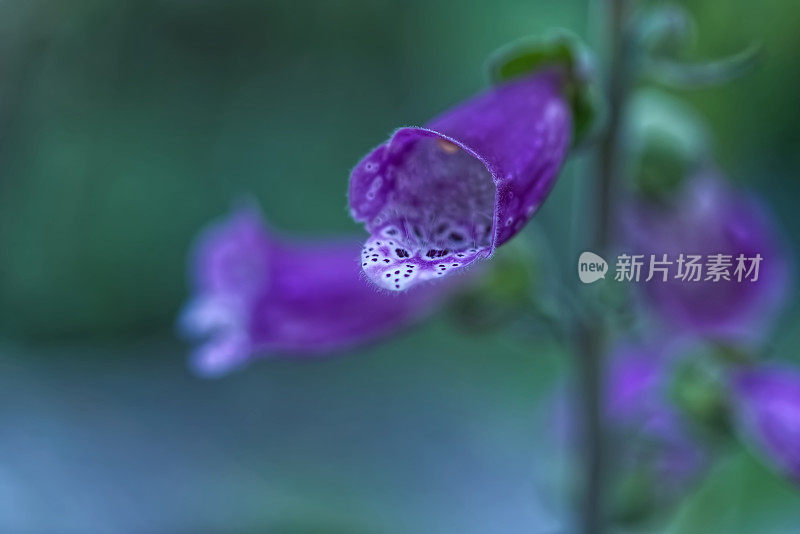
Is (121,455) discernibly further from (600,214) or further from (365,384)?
(600,214)

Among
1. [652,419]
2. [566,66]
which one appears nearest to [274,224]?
[652,419]

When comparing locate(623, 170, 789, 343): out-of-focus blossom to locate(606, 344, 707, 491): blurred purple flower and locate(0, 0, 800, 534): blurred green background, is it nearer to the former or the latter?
locate(606, 344, 707, 491): blurred purple flower

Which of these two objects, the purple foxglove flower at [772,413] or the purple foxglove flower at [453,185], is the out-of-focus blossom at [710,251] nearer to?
the purple foxglove flower at [772,413]

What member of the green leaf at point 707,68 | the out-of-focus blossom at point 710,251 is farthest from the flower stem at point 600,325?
the out-of-focus blossom at point 710,251

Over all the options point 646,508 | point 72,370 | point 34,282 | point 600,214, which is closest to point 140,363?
point 72,370

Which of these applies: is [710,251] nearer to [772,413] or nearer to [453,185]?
[772,413]
